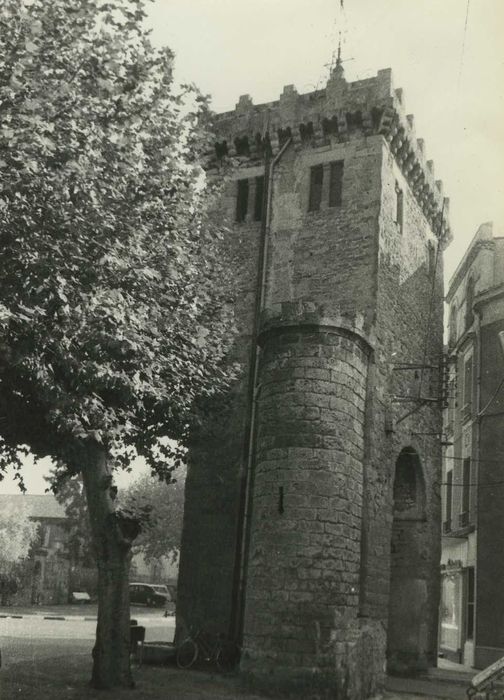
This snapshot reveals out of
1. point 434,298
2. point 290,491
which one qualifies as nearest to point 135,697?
point 290,491

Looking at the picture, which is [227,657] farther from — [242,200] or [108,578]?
[242,200]

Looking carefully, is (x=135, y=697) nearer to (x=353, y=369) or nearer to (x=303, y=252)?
(x=353, y=369)

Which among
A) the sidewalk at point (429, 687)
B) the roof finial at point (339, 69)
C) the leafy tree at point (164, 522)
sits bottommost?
the sidewalk at point (429, 687)

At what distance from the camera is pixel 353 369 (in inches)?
553

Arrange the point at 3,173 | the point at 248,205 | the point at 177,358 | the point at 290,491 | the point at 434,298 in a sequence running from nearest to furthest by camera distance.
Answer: the point at 3,173 < the point at 290,491 < the point at 177,358 < the point at 248,205 < the point at 434,298

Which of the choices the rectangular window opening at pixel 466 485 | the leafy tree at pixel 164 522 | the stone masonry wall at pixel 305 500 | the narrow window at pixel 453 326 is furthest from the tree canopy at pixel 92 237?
the leafy tree at pixel 164 522

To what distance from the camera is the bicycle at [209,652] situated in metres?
15.3

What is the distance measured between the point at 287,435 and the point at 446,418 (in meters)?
16.5

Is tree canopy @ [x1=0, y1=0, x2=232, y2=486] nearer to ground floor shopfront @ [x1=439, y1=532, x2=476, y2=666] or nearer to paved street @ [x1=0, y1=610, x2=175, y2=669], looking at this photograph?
paved street @ [x1=0, y1=610, x2=175, y2=669]

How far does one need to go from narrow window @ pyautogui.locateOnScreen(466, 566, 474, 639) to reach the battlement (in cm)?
1062

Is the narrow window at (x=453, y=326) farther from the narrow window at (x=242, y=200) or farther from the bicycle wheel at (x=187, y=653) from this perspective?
the bicycle wheel at (x=187, y=653)

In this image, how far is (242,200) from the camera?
19.3 metres

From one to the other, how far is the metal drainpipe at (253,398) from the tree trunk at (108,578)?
3313mm

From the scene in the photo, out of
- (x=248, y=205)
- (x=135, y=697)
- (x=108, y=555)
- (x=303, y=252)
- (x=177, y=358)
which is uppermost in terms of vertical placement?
(x=248, y=205)
